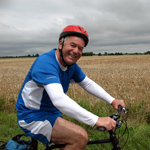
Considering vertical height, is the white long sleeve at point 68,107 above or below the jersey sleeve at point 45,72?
below

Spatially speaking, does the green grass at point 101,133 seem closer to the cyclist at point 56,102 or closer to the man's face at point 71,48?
the cyclist at point 56,102

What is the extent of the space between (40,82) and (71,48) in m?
0.67

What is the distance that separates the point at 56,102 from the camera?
184cm

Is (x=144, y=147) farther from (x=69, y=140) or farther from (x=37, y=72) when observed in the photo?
(x=37, y=72)

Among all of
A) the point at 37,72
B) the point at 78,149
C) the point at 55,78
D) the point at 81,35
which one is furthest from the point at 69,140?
the point at 81,35

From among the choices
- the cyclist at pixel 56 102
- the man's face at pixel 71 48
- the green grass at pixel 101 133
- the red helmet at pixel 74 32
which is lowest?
the green grass at pixel 101 133

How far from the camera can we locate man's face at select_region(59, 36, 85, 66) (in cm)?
221

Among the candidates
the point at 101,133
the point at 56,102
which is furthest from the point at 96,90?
the point at 101,133

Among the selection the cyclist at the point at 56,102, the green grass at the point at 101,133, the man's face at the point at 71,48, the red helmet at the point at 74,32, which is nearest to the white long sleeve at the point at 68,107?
the cyclist at the point at 56,102

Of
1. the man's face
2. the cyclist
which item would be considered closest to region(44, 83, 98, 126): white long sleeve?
the cyclist

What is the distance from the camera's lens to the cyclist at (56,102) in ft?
6.01

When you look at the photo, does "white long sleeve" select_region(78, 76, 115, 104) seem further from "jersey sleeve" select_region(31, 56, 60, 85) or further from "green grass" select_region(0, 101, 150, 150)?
"green grass" select_region(0, 101, 150, 150)

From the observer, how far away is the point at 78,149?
194cm

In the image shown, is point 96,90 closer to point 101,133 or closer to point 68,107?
point 68,107
